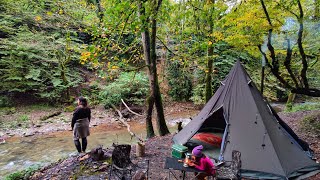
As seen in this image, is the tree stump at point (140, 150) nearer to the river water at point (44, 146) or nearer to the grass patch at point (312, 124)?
the river water at point (44, 146)

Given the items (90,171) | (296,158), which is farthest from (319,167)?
(90,171)

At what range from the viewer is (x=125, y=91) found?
15.2m

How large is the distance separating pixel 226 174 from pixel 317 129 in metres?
4.89

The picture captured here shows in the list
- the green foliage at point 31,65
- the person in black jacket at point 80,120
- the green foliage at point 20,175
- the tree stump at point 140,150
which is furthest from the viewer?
the green foliage at point 31,65

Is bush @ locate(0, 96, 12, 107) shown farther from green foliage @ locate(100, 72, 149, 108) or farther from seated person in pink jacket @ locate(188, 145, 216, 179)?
seated person in pink jacket @ locate(188, 145, 216, 179)

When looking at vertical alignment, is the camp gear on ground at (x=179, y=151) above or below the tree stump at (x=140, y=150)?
above

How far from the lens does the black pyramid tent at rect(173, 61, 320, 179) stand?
191 inches

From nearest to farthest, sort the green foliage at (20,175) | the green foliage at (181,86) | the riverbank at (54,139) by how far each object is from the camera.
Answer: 1. the green foliage at (20,175)
2. the riverbank at (54,139)
3. the green foliage at (181,86)

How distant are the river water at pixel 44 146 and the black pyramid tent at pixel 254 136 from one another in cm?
407

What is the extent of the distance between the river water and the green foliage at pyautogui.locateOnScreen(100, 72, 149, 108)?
10.2ft

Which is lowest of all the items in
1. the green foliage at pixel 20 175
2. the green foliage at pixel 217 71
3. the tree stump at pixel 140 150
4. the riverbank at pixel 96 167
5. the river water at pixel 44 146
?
the river water at pixel 44 146

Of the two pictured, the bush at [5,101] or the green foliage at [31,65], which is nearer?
the bush at [5,101]

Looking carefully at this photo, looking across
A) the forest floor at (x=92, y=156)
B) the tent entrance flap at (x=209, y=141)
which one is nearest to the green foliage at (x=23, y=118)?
the forest floor at (x=92, y=156)

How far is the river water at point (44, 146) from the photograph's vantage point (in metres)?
7.50
